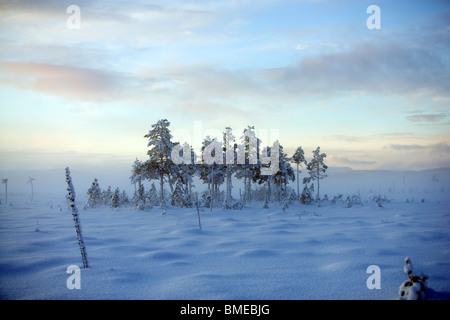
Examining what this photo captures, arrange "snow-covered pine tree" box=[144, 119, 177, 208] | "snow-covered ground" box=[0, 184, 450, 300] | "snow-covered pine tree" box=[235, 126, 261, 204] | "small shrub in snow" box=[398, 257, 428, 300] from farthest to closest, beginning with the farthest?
"snow-covered pine tree" box=[235, 126, 261, 204] < "snow-covered pine tree" box=[144, 119, 177, 208] < "snow-covered ground" box=[0, 184, 450, 300] < "small shrub in snow" box=[398, 257, 428, 300]

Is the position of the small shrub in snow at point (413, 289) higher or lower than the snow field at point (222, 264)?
higher

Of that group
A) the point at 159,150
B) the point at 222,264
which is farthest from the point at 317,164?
the point at 222,264

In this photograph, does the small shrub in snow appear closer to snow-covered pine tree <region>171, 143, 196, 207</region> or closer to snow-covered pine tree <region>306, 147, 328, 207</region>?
A: snow-covered pine tree <region>171, 143, 196, 207</region>

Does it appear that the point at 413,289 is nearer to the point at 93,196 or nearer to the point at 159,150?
the point at 159,150

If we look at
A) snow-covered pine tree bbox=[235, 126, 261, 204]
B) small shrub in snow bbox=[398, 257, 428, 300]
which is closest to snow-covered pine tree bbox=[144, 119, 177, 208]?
snow-covered pine tree bbox=[235, 126, 261, 204]

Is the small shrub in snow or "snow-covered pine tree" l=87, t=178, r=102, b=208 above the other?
the small shrub in snow

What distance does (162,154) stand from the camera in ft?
119

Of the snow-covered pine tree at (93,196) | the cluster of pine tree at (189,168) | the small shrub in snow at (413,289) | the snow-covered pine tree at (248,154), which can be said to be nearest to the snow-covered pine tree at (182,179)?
the cluster of pine tree at (189,168)

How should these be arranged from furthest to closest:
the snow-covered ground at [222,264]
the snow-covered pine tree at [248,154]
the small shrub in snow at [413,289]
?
the snow-covered pine tree at [248,154] → the snow-covered ground at [222,264] → the small shrub in snow at [413,289]

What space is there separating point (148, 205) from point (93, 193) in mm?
17002

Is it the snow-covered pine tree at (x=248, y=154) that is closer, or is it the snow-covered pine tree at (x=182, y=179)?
the snow-covered pine tree at (x=182, y=179)

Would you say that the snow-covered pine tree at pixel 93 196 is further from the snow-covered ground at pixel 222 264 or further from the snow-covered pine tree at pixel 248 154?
the snow-covered ground at pixel 222 264
